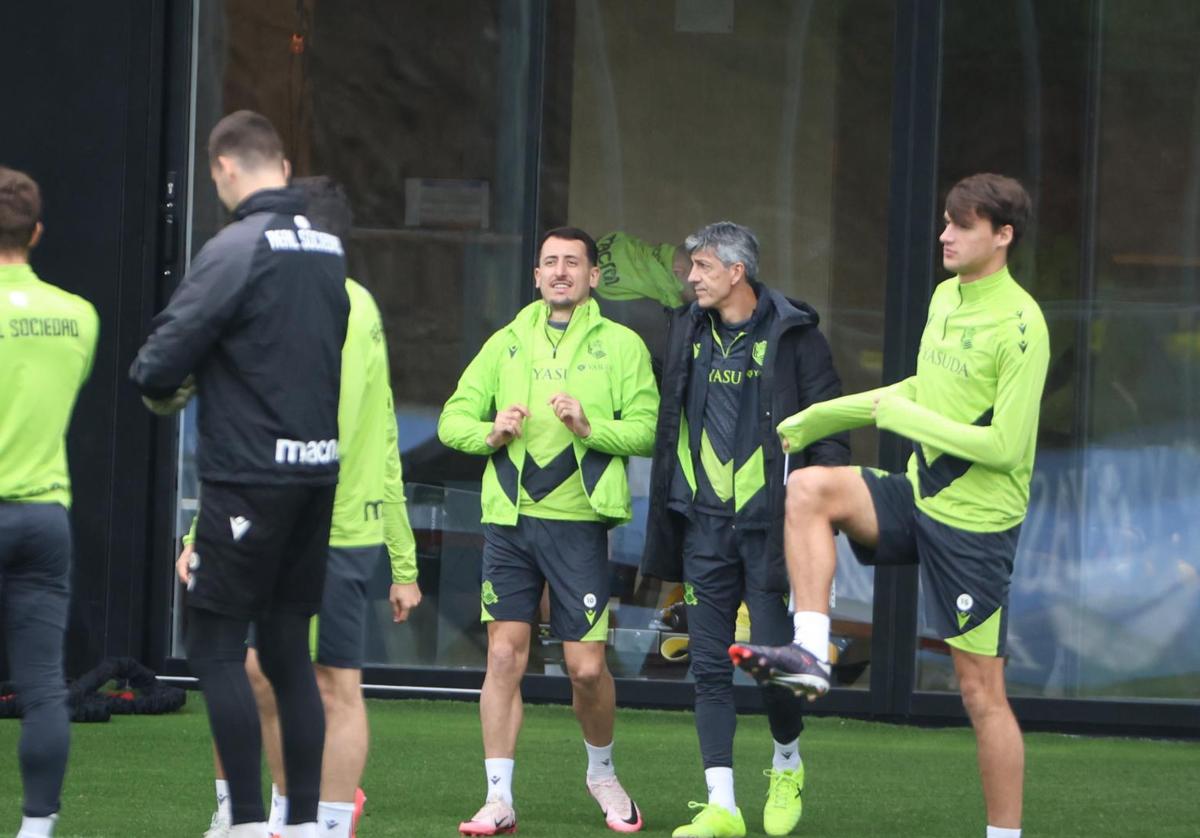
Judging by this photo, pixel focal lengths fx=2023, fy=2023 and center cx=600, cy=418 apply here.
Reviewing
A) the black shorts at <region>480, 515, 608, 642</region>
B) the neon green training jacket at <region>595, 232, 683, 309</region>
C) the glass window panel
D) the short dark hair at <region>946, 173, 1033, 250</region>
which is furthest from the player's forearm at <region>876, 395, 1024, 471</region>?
the neon green training jacket at <region>595, 232, 683, 309</region>

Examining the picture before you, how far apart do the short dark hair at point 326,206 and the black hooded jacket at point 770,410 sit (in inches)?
65.9

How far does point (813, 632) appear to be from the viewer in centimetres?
569

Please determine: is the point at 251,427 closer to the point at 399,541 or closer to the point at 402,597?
the point at 399,541

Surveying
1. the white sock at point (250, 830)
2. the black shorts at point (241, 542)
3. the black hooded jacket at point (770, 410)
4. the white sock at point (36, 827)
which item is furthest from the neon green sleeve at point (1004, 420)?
the white sock at point (36, 827)

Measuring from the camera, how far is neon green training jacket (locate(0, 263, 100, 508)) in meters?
5.03

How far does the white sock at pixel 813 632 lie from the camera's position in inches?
222

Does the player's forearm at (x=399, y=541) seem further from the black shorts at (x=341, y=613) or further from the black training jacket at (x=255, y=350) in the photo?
the black training jacket at (x=255, y=350)

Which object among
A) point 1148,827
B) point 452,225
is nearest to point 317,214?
point 1148,827

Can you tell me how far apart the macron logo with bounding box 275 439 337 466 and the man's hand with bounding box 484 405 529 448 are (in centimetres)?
184

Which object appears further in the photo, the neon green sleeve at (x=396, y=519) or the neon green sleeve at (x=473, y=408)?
the neon green sleeve at (x=473, y=408)

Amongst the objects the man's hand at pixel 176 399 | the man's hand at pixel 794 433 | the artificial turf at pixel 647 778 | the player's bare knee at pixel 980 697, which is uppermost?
the man's hand at pixel 176 399

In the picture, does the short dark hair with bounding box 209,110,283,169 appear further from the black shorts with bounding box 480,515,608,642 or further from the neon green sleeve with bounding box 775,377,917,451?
the black shorts with bounding box 480,515,608,642

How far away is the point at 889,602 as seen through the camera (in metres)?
9.20

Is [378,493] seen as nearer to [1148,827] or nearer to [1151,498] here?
[1148,827]
